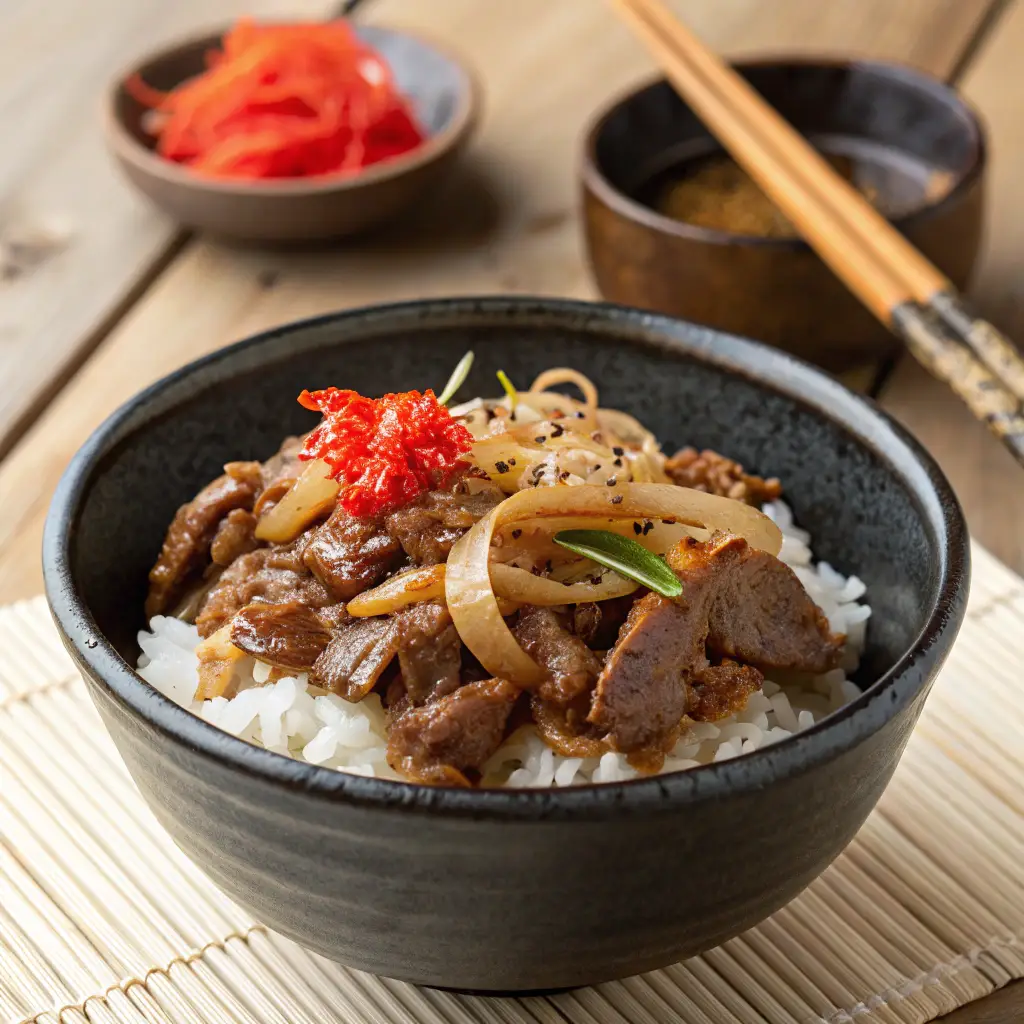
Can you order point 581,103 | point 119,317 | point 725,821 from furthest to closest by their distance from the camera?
point 581,103
point 119,317
point 725,821

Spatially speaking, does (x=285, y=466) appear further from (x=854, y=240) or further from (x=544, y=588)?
(x=854, y=240)

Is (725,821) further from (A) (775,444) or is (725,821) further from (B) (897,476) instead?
(A) (775,444)

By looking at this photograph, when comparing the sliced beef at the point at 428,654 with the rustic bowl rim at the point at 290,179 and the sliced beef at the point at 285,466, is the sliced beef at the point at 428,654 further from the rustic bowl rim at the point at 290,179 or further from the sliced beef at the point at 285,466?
the rustic bowl rim at the point at 290,179

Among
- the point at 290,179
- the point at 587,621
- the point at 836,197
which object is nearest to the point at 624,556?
the point at 587,621

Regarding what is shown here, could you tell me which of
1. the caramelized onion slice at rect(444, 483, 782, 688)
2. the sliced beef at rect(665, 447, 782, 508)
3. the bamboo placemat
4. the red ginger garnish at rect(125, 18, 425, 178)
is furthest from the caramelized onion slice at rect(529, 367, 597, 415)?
the red ginger garnish at rect(125, 18, 425, 178)

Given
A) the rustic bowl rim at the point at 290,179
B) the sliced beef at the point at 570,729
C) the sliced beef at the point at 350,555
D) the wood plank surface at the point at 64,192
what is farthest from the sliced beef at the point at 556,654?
the rustic bowl rim at the point at 290,179

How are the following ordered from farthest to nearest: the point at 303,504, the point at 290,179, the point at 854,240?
the point at 290,179, the point at 854,240, the point at 303,504

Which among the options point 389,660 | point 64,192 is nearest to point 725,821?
point 389,660
